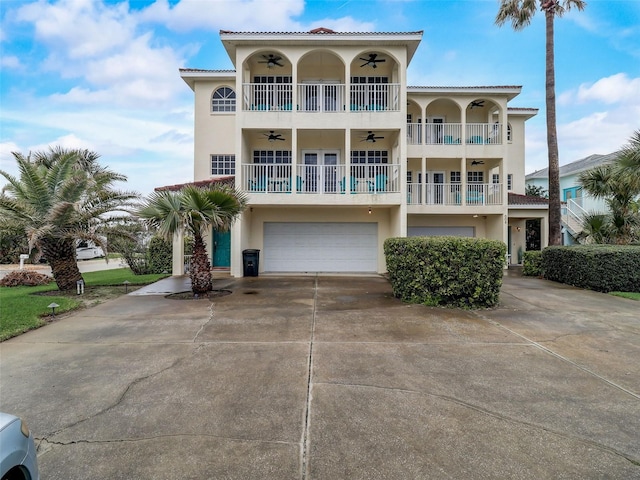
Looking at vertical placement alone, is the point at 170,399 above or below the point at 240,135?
below

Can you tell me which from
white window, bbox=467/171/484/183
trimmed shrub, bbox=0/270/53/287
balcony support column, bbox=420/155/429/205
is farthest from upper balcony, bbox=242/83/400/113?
trimmed shrub, bbox=0/270/53/287

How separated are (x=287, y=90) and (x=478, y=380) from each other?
13.9 metres

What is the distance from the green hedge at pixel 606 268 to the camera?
32.8ft

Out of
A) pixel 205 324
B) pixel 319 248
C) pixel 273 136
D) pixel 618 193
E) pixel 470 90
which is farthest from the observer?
pixel 470 90

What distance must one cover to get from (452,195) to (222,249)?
1198cm

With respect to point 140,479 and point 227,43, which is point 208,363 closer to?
point 140,479

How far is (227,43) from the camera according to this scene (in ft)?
41.9

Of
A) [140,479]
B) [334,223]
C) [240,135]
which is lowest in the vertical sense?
[140,479]

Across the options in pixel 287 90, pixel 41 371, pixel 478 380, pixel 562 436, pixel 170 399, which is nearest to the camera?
pixel 562 436

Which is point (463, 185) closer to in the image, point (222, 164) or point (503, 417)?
point (222, 164)

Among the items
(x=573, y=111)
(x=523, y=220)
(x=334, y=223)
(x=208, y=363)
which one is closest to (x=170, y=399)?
(x=208, y=363)

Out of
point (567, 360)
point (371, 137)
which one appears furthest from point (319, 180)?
point (567, 360)

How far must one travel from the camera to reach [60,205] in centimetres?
917

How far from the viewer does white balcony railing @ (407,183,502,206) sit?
15523 millimetres
